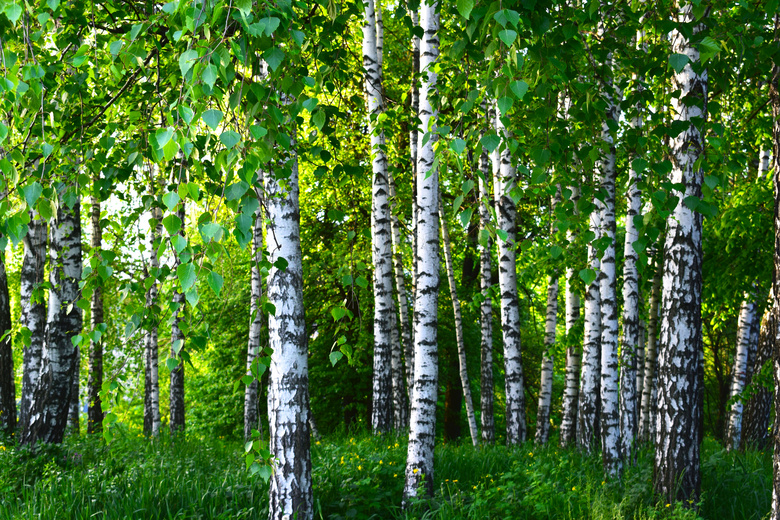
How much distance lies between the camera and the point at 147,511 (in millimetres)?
4996

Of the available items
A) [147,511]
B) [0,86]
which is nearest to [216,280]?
[0,86]

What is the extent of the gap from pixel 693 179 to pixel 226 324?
1291 centimetres

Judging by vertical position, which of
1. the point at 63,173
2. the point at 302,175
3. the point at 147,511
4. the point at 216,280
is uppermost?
the point at 302,175

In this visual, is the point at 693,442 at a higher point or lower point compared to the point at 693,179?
lower

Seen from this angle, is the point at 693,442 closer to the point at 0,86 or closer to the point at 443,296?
the point at 0,86

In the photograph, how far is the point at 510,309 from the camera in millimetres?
9359

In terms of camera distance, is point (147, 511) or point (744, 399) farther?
point (744, 399)

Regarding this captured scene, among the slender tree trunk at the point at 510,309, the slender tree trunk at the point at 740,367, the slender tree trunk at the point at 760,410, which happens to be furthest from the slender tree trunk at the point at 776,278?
the slender tree trunk at the point at 740,367

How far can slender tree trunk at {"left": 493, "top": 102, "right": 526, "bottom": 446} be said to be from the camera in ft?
29.1

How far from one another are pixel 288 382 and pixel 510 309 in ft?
18.4

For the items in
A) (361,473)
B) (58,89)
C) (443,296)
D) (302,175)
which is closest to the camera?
(58,89)

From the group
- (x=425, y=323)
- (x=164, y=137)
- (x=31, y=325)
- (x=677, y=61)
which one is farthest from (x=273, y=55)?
(x=31, y=325)

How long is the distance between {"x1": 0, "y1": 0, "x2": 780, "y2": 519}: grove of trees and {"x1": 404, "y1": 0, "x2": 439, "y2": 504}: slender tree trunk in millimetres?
20

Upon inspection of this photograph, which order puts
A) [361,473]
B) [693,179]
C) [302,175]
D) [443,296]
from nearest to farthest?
[693,179] < [361,473] < [302,175] < [443,296]
